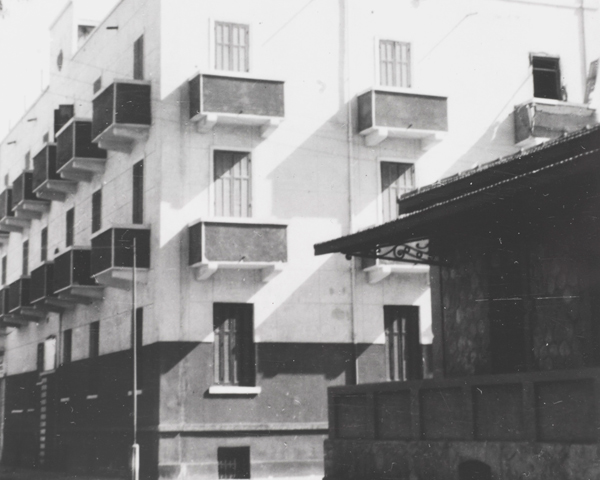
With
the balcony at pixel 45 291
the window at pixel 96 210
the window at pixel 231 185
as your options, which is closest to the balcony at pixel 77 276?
the window at pixel 96 210

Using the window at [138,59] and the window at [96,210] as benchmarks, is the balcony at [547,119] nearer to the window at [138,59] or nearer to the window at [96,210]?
the window at [138,59]

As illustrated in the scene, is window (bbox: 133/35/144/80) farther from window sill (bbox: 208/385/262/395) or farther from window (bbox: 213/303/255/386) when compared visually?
window sill (bbox: 208/385/262/395)

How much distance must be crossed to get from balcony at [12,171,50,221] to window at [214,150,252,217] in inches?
468

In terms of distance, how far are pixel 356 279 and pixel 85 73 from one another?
11.7 m

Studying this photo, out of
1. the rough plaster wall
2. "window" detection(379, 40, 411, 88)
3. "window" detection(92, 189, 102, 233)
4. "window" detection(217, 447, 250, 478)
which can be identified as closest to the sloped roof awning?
the rough plaster wall

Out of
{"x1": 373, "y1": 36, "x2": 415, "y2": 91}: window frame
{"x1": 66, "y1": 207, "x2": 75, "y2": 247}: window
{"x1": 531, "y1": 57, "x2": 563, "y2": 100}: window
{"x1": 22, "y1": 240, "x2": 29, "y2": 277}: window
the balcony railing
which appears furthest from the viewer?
{"x1": 22, "y1": 240, "x2": 29, "y2": 277}: window

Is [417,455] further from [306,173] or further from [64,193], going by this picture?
[64,193]

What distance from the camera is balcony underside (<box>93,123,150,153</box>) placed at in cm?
2944

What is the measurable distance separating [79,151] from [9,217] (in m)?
11.1

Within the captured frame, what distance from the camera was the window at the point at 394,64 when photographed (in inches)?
1233

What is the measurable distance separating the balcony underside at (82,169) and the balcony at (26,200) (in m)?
5.04

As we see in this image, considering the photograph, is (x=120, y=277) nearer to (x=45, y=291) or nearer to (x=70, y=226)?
(x=45, y=291)

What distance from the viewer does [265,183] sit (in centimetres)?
2964

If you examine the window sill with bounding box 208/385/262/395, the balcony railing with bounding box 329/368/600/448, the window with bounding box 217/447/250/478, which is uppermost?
the window sill with bounding box 208/385/262/395
